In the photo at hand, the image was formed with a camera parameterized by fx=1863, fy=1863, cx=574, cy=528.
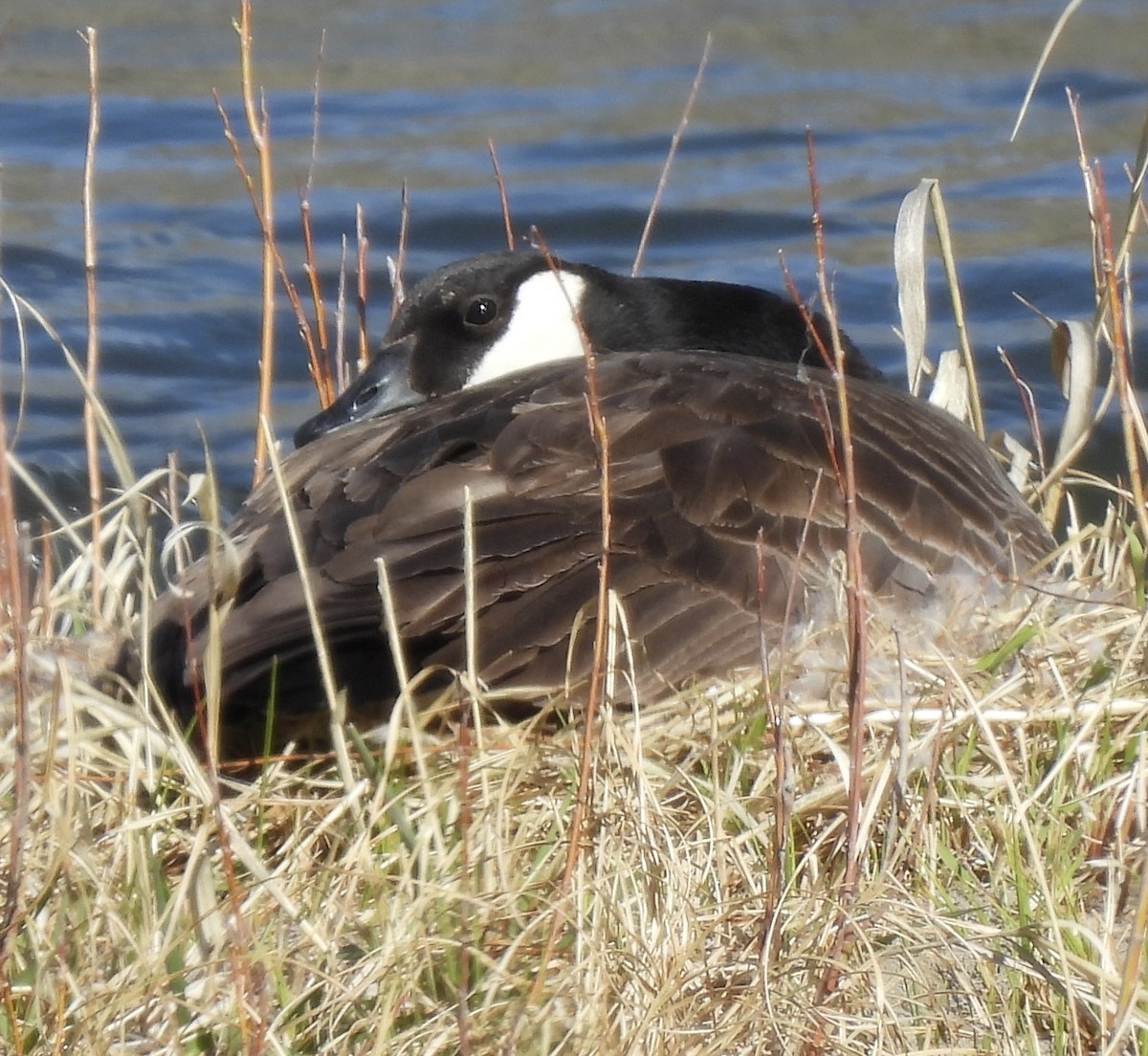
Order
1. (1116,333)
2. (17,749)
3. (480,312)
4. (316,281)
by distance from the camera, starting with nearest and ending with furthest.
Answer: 1. (17,749)
2. (1116,333)
3. (316,281)
4. (480,312)

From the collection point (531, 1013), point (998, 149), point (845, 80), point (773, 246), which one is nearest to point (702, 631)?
point (531, 1013)

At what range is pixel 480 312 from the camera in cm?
512

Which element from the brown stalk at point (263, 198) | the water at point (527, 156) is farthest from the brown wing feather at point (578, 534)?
the water at point (527, 156)

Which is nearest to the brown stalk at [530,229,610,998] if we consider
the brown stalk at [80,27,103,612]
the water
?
the brown stalk at [80,27,103,612]

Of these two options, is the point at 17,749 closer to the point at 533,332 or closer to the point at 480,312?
the point at 480,312

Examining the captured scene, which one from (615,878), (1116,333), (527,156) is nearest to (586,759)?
(615,878)

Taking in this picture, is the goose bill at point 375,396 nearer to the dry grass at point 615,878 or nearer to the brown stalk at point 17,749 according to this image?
the dry grass at point 615,878

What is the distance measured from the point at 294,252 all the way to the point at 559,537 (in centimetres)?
692

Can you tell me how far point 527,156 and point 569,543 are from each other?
7992 millimetres

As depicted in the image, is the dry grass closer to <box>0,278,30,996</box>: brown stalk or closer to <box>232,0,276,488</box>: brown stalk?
<box>0,278,30,996</box>: brown stalk

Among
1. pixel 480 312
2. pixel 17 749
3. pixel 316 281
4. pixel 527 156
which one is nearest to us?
pixel 17 749

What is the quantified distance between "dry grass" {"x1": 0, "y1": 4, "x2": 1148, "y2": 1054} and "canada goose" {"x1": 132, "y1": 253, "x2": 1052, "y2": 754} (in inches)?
4.6

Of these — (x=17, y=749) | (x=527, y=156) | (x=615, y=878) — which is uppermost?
(x=17, y=749)

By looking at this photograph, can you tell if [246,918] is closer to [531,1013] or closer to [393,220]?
[531,1013]
